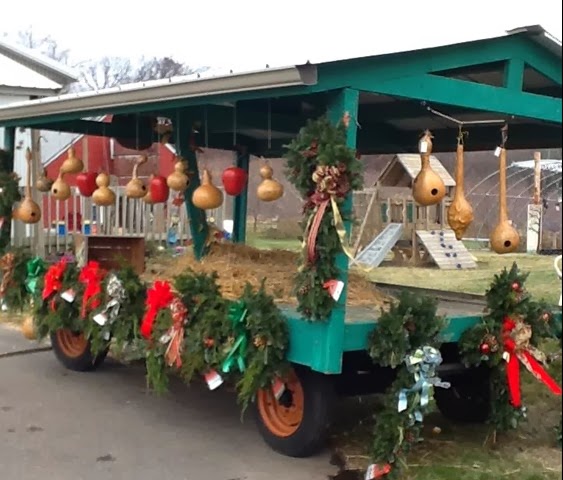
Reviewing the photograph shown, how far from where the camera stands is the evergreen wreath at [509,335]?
16.0 feet

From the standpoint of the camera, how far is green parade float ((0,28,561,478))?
14.6 ft

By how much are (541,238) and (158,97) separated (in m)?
15.4

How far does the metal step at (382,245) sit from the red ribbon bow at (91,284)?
9.59 metres

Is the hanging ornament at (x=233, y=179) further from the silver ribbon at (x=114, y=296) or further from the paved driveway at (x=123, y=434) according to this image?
the paved driveway at (x=123, y=434)

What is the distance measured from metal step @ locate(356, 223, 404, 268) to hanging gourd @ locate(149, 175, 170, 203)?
879 centimetres

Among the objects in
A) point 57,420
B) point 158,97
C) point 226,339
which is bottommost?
point 57,420

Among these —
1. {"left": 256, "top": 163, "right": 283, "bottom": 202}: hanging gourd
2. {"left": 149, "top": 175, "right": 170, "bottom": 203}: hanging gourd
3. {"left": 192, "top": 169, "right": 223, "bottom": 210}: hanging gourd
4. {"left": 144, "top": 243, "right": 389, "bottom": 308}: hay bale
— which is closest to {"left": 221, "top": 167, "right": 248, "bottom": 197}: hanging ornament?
{"left": 192, "top": 169, "right": 223, "bottom": 210}: hanging gourd

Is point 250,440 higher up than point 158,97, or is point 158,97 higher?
point 158,97

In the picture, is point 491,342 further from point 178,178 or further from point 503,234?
point 178,178

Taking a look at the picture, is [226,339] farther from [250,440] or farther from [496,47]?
[496,47]

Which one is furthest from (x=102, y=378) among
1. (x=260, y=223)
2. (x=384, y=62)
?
(x=260, y=223)

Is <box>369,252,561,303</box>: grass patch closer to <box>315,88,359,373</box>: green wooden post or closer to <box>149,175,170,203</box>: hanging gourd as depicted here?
<box>149,175,170,203</box>: hanging gourd

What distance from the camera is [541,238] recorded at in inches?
750

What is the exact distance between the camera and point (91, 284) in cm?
626
